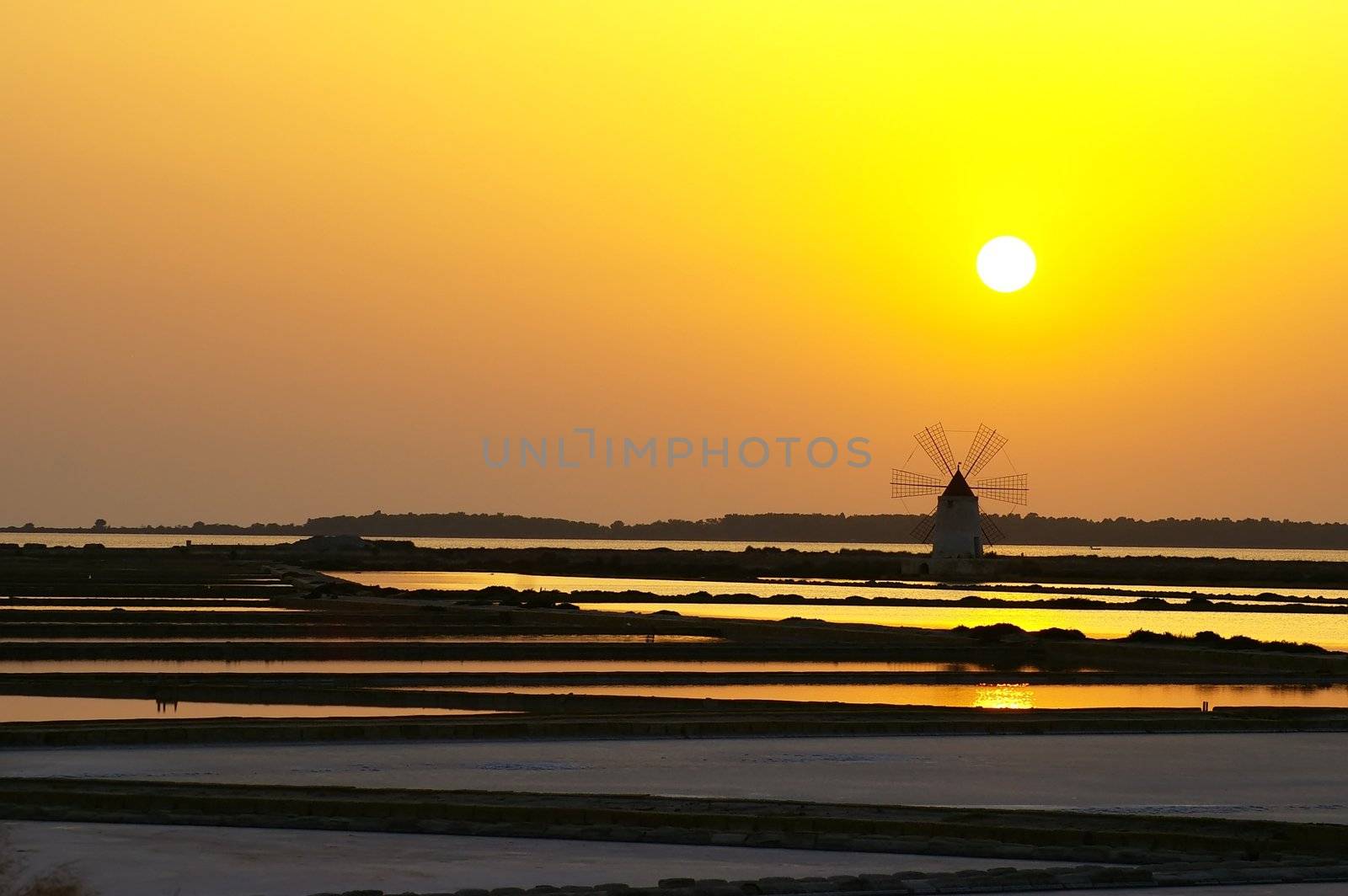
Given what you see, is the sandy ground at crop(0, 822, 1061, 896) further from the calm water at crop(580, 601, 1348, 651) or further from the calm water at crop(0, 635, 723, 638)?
the calm water at crop(580, 601, 1348, 651)

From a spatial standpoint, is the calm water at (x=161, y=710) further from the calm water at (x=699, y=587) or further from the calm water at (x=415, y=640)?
the calm water at (x=699, y=587)

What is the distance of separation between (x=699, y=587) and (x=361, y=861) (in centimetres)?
4672

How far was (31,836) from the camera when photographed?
8.78m

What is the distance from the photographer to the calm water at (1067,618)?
33.1 m

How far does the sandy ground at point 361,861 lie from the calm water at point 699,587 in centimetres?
3669

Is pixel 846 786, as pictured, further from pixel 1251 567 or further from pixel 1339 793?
pixel 1251 567

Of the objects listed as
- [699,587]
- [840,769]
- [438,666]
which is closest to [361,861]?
[840,769]

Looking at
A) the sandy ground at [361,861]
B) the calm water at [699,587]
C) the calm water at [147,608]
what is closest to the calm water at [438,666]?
the calm water at [147,608]

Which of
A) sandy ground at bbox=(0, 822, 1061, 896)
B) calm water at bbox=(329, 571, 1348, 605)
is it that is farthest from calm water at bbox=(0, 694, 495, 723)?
calm water at bbox=(329, 571, 1348, 605)

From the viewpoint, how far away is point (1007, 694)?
19406 millimetres

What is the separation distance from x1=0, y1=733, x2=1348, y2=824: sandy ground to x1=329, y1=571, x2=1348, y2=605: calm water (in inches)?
1263

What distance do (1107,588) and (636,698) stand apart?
42024 millimetres

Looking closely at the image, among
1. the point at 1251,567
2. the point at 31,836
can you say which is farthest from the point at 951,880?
the point at 1251,567

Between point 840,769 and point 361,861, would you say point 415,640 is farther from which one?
point 361,861
